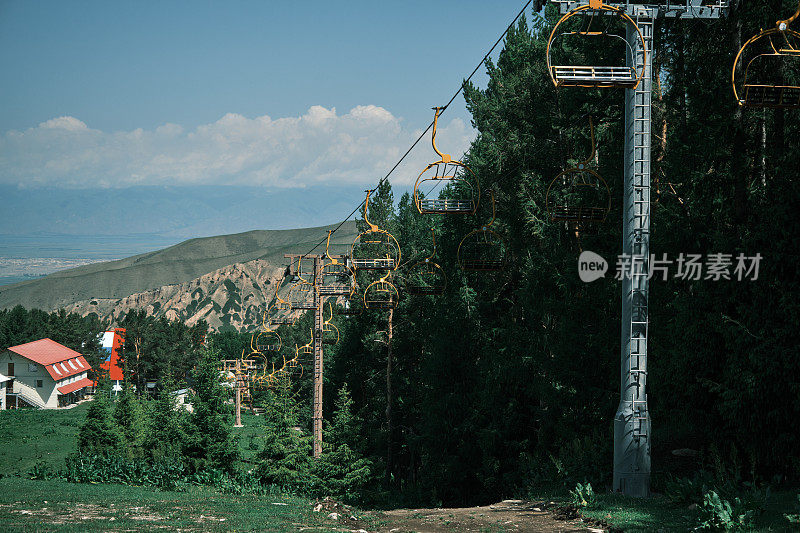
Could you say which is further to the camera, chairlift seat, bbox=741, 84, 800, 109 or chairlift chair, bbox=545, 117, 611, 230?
chairlift chair, bbox=545, 117, 611, 230

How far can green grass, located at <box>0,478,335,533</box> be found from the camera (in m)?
11.4

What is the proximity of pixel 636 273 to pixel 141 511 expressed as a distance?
33.8ft

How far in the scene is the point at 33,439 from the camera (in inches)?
1706

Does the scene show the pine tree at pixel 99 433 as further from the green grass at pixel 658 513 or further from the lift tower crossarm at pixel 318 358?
the green grass at pixel 658 513

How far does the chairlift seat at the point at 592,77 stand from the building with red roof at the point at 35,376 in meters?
77.9

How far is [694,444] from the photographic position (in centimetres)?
1791

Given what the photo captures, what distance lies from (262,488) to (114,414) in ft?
40.1

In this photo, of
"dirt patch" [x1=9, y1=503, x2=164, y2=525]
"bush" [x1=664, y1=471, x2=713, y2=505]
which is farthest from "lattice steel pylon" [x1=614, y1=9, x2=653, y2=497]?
"dirt patch" [x1=9, y1=503, x2=164, y2=525]

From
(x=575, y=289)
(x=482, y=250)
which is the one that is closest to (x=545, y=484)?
(x=575, y=289)

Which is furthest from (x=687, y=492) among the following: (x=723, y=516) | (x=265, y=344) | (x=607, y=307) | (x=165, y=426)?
(x=265, y=344)

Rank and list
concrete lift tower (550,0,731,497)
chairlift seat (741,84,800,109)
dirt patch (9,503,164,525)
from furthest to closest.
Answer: concrete lift tower (550,0,731,497) → dirt patch (9,503,164,525) → chairlift seat (741,84,800,109)

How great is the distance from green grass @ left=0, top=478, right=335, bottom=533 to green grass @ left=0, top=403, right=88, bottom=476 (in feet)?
37.7

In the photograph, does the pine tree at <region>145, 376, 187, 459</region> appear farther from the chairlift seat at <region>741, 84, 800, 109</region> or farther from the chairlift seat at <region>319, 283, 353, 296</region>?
the chairlift seat at <region>741, 84, 800, 109</region>

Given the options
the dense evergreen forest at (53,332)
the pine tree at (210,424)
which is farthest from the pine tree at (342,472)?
the dense evergreen forest at (53,332)
